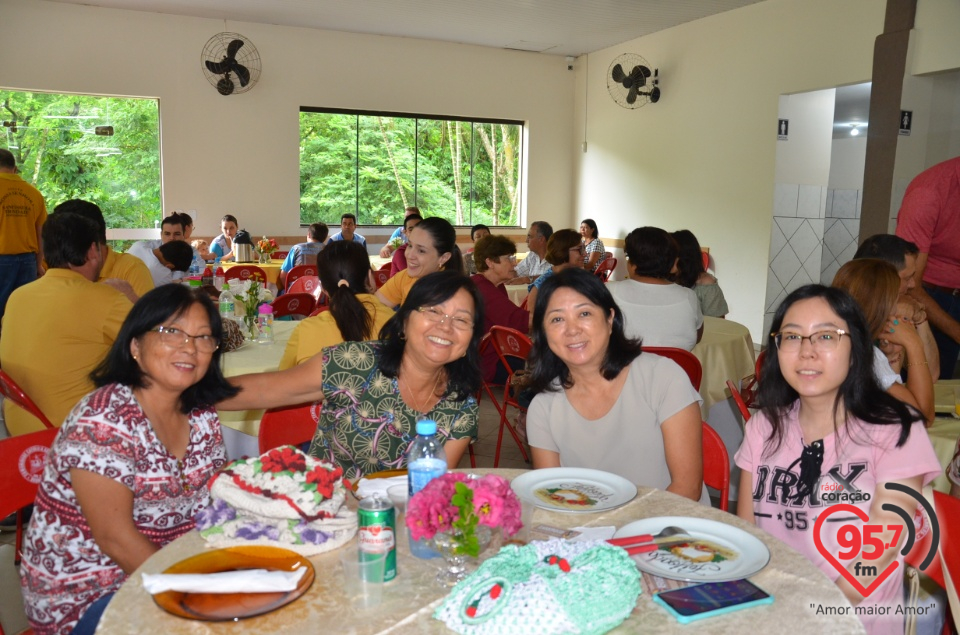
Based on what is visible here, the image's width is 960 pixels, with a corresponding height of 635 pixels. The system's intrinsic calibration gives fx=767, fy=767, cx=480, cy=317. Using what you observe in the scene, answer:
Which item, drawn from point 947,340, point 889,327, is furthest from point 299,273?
point 889,327

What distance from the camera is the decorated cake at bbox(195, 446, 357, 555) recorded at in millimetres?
1458

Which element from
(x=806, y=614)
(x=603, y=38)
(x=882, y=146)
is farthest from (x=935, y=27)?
(x=806, y=614)

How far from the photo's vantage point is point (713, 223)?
368 inches

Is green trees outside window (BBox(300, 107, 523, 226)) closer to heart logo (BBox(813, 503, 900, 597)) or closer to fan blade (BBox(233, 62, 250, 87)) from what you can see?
fan blade (BBox(233, 62, 250, 87))

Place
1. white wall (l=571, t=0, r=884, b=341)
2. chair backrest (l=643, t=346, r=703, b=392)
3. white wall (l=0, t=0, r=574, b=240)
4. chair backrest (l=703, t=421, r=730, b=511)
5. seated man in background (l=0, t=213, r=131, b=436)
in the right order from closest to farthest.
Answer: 1. chair backrest (l=703, t=421, r=730, b=511)
2. seated man in background (l=0, t=213, r=131, b=436)
3. chair backrest (l=643, t=346, r=703, b=392)
4. white wall (l=571, t=0, r=884, b=341)
5. white wall (l=0, t=0, r=574, b=240)

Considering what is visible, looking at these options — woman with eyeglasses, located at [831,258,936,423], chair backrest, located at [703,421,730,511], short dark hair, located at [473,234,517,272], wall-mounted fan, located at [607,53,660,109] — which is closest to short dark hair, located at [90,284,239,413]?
chair backrest, located at [703,421,730,511]

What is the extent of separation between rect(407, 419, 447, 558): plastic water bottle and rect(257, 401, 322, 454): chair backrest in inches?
29.2

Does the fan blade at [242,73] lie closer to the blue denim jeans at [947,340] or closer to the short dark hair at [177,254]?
the short dark hair at [177,254]

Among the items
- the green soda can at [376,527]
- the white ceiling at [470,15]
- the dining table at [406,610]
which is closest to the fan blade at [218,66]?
the white ceiling at [470,15]

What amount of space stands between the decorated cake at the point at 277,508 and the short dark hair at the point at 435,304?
2.31 ft

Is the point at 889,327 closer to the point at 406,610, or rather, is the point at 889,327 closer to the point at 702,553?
the point at 702,553

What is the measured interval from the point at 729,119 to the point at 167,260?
255 inches

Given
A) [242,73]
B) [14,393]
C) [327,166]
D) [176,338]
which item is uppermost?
[242,73]

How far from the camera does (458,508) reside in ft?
4.32
